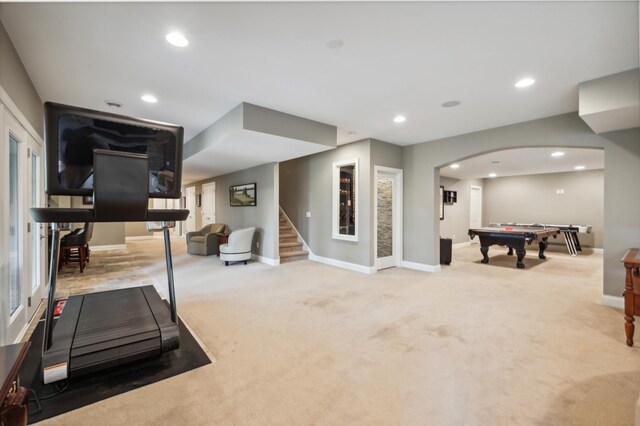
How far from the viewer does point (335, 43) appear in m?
2.29

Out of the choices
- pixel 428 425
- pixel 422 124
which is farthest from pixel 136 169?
pixel 422 124

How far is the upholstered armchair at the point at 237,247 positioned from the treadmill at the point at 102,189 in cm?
345

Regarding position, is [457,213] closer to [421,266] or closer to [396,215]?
[396,215]

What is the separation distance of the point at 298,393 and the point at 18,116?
11.2 ft

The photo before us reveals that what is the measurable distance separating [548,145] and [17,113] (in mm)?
6187

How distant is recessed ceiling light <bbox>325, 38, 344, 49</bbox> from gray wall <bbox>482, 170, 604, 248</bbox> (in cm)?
954

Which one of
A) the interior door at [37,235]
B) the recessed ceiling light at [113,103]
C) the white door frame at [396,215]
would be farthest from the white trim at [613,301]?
the interior door at [37,235]

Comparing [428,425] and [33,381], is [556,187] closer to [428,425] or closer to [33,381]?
[428,425]

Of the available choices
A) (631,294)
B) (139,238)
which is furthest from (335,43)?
(139,238)

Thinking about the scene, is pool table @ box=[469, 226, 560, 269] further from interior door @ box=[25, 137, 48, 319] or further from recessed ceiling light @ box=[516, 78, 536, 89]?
interior door @ box=[25, 137, 48, 319]

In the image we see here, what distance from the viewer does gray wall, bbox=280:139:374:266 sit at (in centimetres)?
536

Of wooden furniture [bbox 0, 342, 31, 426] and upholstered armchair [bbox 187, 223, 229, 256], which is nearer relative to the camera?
wooden furniture [bbox 0, 342, 31, 426]

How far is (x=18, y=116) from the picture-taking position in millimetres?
2566

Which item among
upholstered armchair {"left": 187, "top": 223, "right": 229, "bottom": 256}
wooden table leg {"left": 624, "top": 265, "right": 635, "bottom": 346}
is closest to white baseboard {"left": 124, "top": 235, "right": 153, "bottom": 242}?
upholstered armchair {"left": 187, "top": 223, "right": 229, "bottom": 256}
